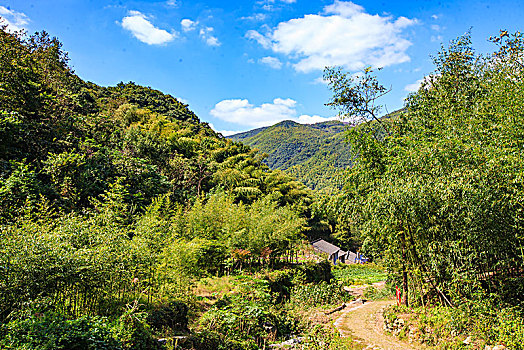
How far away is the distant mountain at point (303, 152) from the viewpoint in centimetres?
7162

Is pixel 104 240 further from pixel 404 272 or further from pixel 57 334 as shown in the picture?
pixel 404 272

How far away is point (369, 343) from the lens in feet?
21.1

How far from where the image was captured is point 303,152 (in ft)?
319

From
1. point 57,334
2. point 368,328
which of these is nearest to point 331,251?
point 368,328

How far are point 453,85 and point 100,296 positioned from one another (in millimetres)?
9540

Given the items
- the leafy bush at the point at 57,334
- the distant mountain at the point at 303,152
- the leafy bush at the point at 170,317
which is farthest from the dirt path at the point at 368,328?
the distant mountain at the point at 303,152

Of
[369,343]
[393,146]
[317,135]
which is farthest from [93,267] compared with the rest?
[317,135]

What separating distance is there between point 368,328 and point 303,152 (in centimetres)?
9100

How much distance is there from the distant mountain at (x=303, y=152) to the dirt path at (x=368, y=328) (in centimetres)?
4774

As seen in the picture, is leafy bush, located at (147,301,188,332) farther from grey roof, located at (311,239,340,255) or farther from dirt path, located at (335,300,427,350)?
grey roof, located at (311,239,340,255)

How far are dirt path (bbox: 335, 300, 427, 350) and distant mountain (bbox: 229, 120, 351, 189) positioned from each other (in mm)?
47738

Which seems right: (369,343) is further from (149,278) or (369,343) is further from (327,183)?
(327,183)

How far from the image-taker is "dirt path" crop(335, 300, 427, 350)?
624cm

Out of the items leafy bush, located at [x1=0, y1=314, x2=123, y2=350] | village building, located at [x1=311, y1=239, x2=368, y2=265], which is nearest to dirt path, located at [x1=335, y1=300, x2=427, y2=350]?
leafy bush, located at [x1=0, y1=314, x2=123, y2=350]
